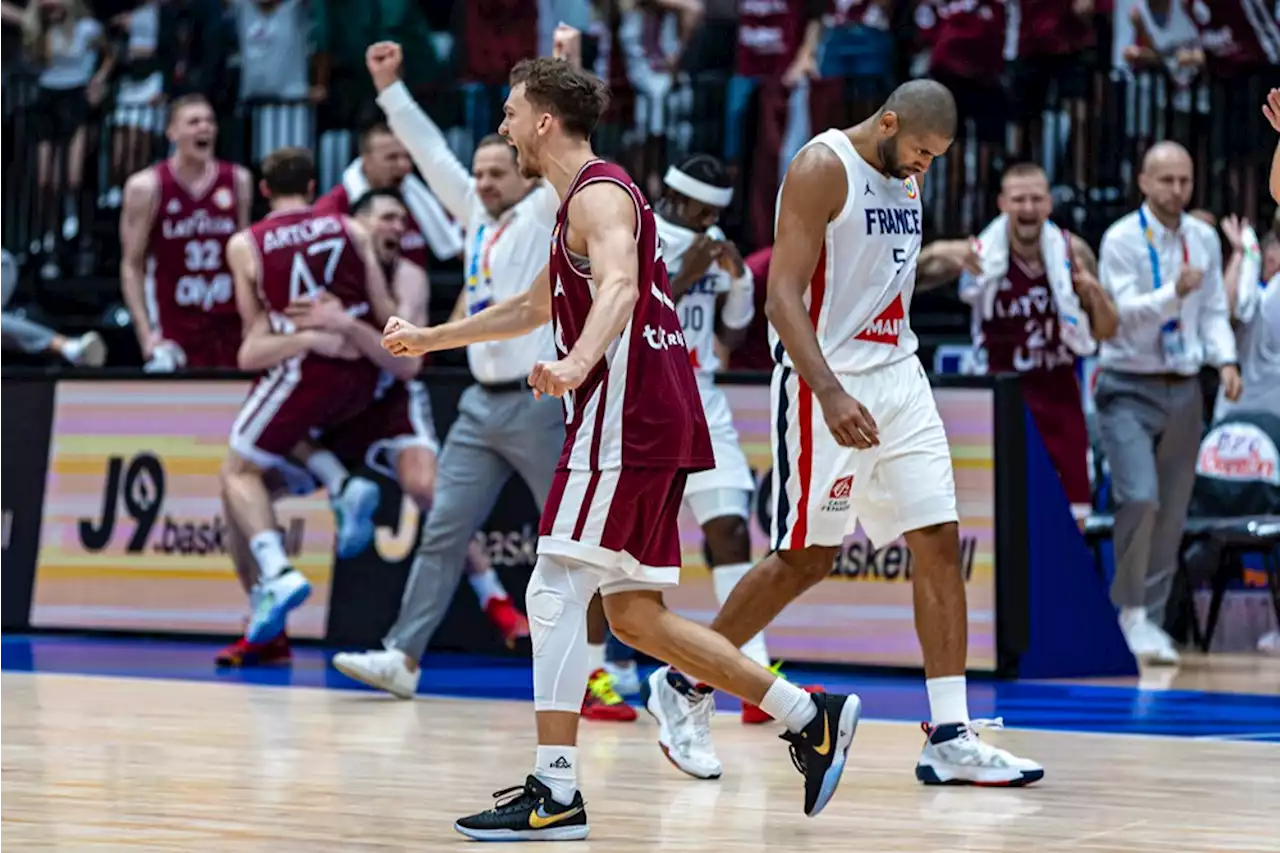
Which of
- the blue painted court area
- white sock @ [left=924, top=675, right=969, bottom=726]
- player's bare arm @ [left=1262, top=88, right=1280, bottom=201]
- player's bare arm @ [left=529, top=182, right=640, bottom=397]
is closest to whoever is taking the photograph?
player's bare arm @ [left=529, top=182, right=640, bottom=397]

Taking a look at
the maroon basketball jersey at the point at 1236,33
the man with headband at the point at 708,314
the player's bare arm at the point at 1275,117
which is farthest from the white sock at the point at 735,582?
the maroon basketball jersey at the point at 1236,33

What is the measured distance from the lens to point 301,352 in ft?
32.5

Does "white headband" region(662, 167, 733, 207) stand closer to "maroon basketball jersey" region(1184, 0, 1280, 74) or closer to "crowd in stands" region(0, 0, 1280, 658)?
"crowd in stands" region(0, 0, 1280, 658)

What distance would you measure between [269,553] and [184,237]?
131 inches

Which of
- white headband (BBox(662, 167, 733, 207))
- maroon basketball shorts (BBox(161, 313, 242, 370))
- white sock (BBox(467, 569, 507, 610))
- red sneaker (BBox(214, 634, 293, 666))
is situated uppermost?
white headband (BBox(662, 167, 733, 207))

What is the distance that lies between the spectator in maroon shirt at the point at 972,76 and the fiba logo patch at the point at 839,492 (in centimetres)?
683

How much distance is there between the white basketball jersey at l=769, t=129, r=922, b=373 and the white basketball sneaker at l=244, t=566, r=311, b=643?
3864 mm

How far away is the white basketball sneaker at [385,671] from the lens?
821 cm

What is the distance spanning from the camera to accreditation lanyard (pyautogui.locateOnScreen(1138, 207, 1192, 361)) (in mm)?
10516

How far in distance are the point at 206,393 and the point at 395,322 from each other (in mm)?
5627

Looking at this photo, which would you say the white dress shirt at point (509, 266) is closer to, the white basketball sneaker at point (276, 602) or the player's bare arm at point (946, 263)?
the white basketball sneaker at point (276, 602)

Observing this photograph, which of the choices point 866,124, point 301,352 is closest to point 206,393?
point 301,352

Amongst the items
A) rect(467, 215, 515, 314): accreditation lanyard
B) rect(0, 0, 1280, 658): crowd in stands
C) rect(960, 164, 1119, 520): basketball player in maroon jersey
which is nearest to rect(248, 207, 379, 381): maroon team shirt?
rect(467, 215, 515, 314): accreditation lanyard

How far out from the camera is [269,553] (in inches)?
383
